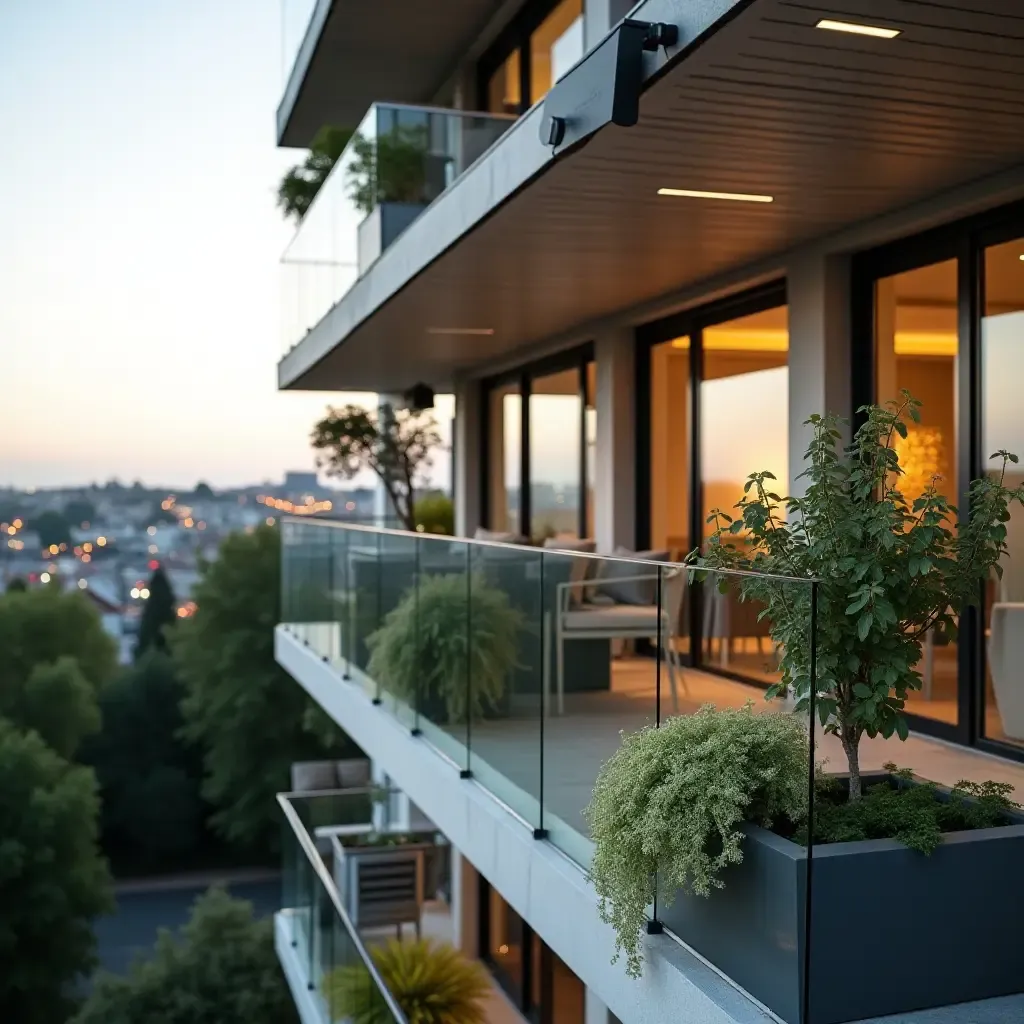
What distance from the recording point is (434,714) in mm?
7137

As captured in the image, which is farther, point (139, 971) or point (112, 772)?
point (112, 772)

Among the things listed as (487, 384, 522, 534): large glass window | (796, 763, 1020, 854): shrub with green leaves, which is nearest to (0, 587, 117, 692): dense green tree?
(487, 384, 522, 534): large glass window

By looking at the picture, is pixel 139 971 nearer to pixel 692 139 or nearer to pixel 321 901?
pixel 321 901

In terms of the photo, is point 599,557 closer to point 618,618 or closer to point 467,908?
point 618,618

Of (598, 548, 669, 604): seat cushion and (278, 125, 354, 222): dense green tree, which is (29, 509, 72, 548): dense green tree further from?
(598, 548, 669, 604): seat cushion

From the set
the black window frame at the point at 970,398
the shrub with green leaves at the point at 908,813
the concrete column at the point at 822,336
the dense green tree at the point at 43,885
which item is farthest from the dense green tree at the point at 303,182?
the dense green tree at the point at 43,885

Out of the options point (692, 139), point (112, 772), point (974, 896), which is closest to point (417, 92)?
point (692, 139)

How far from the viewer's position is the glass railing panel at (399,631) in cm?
745

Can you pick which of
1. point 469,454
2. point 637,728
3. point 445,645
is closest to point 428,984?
point 445,645

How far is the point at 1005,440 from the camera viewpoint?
5.82 m

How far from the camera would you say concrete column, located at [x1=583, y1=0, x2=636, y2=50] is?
7176 millimetres

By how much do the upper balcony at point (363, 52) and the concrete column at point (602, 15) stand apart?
439 centimetres

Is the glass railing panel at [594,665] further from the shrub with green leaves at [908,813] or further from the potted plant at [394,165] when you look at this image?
the potted plant at [394,165]

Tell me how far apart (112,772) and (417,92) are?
1092 inches
